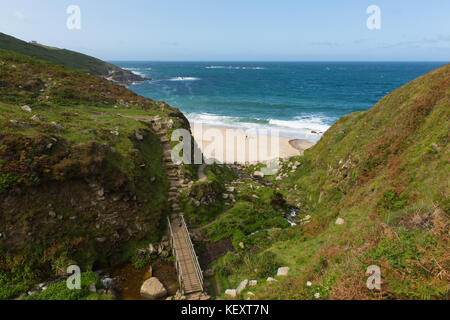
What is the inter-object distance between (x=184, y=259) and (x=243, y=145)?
3757 cm

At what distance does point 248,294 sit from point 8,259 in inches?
562

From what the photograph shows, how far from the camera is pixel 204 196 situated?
2370 cm

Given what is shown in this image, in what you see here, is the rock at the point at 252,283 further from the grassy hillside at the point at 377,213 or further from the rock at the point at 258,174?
the rock at the point at 258,174

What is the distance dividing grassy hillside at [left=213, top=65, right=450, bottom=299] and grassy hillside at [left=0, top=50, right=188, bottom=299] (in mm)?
Answer: 8160

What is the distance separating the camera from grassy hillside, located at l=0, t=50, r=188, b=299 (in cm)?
1503

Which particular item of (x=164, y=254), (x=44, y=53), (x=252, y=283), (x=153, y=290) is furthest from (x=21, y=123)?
(x=44, y=53)

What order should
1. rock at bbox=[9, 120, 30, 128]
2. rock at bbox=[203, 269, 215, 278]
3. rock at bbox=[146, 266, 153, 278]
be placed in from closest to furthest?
rock at bbox=[146, 266, 153, 278]
rock at bbox=[203, 269, 215, 278]
rock at bbox=[9, 120, 30, 128]

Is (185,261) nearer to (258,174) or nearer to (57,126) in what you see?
(57,126)

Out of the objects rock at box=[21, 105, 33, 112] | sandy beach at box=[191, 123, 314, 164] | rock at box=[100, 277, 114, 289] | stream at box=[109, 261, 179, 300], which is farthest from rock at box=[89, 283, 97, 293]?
sandy beach at box=[191, 123, 314, 164]

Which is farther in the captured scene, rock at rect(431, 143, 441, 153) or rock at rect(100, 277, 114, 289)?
rock at rect(431, 143, 441, 153)

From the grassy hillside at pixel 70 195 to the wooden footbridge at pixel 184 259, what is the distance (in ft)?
4.50

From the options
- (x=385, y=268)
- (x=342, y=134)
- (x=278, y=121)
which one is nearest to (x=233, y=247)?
(x=385, y=268)

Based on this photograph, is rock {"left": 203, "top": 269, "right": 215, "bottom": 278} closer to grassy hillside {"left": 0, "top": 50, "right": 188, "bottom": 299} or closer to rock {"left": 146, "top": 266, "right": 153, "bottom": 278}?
rock {"left": 146, "top": 266, "right": 153, "bottom": 278}
